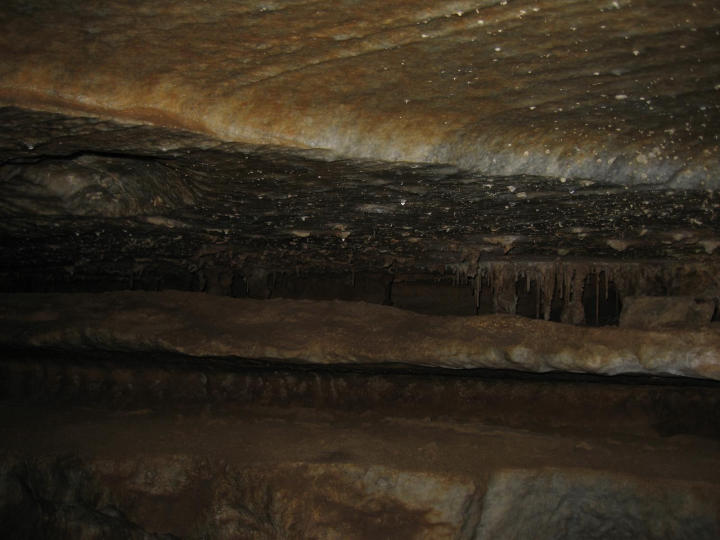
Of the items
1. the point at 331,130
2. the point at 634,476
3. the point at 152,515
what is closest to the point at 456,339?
the point at 634,476

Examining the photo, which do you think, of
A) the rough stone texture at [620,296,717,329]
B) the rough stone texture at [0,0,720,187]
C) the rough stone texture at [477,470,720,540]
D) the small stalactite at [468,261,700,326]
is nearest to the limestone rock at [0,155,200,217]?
the rough stone texture at [0,0,720,187]

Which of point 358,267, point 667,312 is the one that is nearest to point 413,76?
point 667,312

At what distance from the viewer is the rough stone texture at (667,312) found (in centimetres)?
425

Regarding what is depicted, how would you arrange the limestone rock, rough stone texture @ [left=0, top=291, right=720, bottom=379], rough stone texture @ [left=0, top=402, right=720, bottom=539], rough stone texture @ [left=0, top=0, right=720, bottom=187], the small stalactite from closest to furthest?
rough stone texture @ [left=0, top=0, right=720, bottom=187] < the limestone rock < rough stone texture @ [left=0, top=291, right=720, bottom=379] < rough stone texture @ [left=0, top=402, right=720, bottom=539] < the small stalactite

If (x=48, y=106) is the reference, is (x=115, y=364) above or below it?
below

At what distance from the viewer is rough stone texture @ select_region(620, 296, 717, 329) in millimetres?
4250

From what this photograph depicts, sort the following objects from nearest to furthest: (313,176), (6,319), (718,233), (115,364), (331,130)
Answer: (331,130) < (313,176) < (718,233) < (6,319) < (115,364)

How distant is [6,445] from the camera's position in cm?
499

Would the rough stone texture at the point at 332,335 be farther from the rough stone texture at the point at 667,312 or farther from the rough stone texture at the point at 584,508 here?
the rough stone texture at the point at 584,508

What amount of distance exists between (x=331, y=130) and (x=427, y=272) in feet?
11.2

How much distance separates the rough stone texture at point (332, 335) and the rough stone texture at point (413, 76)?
155 cm

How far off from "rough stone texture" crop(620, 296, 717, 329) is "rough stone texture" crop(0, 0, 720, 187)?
6.13ft

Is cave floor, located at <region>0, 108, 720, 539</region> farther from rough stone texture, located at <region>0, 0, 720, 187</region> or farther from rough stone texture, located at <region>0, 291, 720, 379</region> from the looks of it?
rough stone texture, located at <region>0, 0, 720, 187</region>

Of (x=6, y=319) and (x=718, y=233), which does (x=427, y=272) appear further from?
(x=6, y=319)
